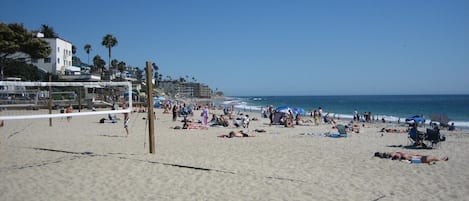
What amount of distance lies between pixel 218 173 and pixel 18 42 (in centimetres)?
2133

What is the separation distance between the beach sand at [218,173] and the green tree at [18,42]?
14411 millimetres

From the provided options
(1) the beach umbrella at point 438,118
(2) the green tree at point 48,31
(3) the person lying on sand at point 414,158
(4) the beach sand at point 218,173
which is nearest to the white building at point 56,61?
(2) the green tree at point 48,31

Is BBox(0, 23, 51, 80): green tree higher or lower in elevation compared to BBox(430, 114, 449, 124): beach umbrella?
higher

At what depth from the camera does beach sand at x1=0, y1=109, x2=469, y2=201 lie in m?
5.85

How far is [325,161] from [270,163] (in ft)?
4.54

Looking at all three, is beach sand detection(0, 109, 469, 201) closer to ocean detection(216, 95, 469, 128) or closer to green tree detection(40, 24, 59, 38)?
ocean detection(216, 95, 469, 128)

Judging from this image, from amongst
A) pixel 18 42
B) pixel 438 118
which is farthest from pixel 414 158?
pixel 18 42

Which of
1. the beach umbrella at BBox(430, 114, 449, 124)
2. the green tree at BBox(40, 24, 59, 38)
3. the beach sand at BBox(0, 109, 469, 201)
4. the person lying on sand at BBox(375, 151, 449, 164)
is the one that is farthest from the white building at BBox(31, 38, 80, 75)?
the person lying on sand at BBox(375, 151, 449, 164)

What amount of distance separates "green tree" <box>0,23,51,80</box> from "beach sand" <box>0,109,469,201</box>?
14.4 meters

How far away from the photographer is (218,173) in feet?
23.6

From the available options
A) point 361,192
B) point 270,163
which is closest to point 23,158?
point 270,163

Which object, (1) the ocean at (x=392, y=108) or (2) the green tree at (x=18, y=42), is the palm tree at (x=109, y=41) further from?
(2) the green tree at (x=18, y=42)

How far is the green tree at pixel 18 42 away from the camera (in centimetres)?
2258

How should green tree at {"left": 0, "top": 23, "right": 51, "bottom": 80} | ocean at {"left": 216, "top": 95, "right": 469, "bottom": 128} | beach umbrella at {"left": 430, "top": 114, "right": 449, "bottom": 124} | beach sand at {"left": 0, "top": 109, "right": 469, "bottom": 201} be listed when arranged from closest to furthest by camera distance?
beach sand at {"left": 0, "top": 109, "right": 469, "bottom": 201}, beach umbrella at {"left": 430, "top": 114, "right": 449, "bottom": 124}, green tree at {"left": 0, "top": 23, "right": 51, "bottom": 80}, ocean at {"left": 216, "top": 95, "right": 469, "bottom": 128}
